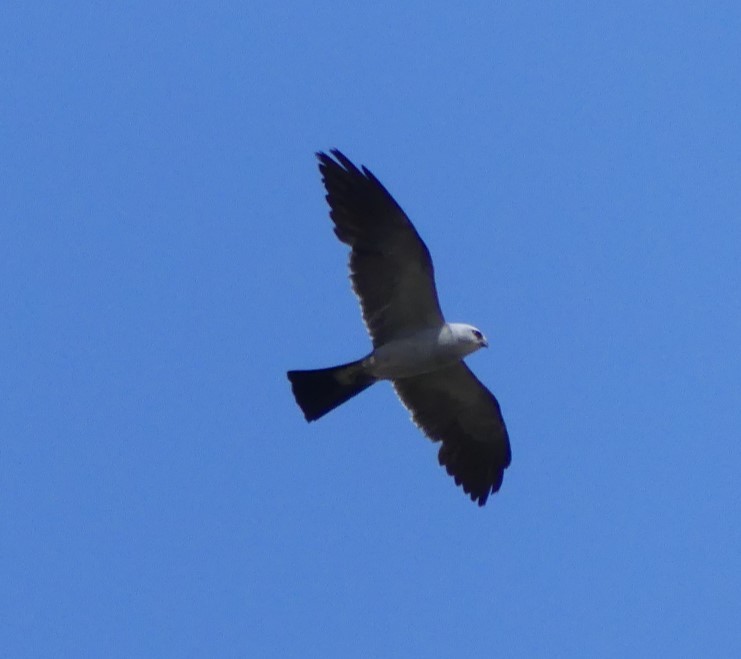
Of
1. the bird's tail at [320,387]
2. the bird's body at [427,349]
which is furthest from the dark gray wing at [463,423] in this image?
the bird's tail at [320,387]

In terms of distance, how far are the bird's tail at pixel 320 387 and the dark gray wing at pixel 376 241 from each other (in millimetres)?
776

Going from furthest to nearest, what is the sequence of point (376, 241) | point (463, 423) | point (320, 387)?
point (463, 423)
point (320, 387)
point (376, 241)

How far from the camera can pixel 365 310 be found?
1708cm

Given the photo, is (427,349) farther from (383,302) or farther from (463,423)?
(463,423)

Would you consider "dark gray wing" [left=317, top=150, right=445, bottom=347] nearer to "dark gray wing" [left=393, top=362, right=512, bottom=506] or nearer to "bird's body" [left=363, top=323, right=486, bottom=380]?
"bird's body" [left=363, top=323, right=486, bottom=380]

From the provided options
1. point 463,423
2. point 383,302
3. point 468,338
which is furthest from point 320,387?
point 463,423

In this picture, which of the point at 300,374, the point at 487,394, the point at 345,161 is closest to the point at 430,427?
the point at 487,394

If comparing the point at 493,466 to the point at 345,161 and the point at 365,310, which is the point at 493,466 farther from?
the point at 345,161

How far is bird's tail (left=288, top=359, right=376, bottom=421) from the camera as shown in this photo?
16938mm

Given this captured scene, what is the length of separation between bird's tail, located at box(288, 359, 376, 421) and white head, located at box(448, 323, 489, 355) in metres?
1.07

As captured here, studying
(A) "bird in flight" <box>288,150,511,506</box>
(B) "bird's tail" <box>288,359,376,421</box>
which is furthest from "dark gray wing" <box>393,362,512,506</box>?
(B) "bird's tail" <box>288,359,376,421</box>

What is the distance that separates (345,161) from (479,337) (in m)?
2.36

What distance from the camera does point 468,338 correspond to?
16.8 meters

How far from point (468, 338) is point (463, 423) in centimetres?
154
